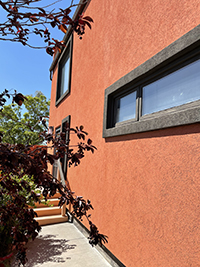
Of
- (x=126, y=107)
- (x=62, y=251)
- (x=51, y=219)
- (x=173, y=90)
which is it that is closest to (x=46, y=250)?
(x=62, y=251)

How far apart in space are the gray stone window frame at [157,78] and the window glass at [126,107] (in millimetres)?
90

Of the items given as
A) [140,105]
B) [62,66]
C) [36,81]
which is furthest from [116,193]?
[36,81]

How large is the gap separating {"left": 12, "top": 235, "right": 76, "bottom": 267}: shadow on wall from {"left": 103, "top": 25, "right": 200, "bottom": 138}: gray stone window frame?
8.11ft

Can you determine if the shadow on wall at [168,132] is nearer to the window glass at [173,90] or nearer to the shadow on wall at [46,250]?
the window glass at [173,90]

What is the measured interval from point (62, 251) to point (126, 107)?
308 cm

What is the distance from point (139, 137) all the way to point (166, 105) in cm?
57

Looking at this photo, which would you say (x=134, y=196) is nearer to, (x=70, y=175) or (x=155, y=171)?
(x=155, y=171)

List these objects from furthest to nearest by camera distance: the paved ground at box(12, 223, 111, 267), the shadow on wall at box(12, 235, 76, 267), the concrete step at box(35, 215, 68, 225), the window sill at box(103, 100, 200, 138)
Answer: the concrete step at box(35, 215, 68, 225) → the shadow on wall at box(12, 235, 76, 267) → the paved ground at box(12, 223, 111, 267) → the window sill at box(103, 100, 200, 138)

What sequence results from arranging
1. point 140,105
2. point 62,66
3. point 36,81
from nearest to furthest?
1. point 140,105
2. point 62,66
3. point 36,81

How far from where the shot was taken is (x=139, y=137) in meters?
2.62

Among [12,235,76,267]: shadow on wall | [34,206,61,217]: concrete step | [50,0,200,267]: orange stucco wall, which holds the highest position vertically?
[50,0,200,267]: orange stucco wall

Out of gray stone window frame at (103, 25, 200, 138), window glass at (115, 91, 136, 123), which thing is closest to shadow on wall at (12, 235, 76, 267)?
gray stone window frame at (103, 25, 200, 138)

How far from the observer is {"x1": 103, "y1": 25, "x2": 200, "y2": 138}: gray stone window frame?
1865mm

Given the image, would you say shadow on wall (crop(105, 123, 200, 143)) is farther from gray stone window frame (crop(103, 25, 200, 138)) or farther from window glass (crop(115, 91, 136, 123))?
window glass (crop(115, 91, 136, 123))
